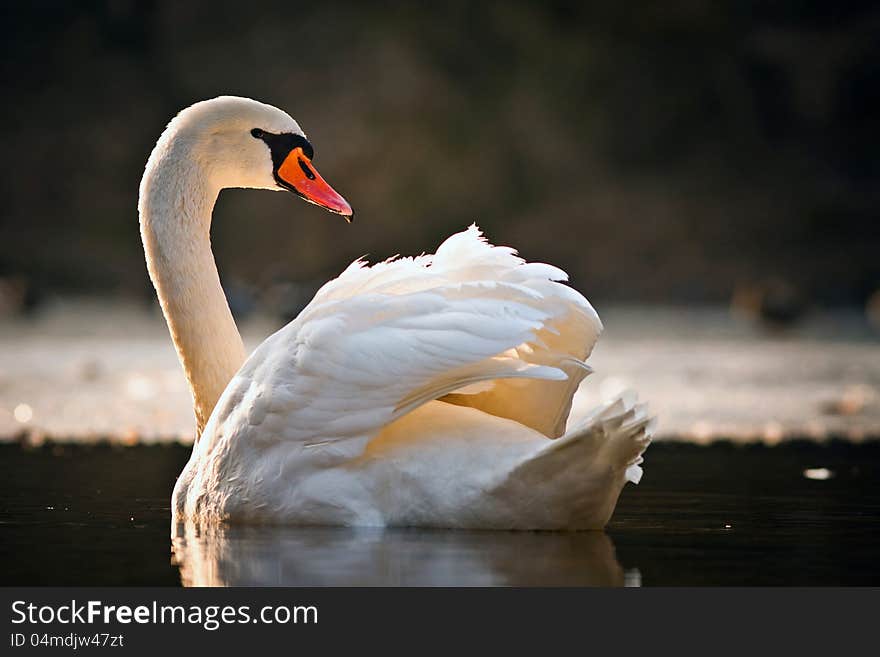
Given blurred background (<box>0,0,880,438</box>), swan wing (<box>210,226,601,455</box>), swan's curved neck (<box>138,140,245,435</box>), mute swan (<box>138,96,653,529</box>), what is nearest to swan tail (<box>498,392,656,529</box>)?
mute swan (<box>138,96,653,529</box>)

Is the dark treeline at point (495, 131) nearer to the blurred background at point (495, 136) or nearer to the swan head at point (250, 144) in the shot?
the blurred background at point (495, 136)

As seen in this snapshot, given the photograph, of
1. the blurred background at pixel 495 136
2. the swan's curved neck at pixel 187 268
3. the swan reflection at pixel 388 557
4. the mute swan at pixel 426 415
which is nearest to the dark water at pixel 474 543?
the swan reflection at pixel 388 557

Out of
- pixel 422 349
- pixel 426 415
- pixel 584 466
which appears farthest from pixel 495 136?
pixel 584 466

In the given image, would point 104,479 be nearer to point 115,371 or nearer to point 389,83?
point 115,371

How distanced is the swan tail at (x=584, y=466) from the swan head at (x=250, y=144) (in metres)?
1.84

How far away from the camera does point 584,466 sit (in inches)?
197

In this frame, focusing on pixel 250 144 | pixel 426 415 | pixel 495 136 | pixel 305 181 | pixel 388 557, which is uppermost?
pixel 495 136

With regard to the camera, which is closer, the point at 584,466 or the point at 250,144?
the point at 584,466

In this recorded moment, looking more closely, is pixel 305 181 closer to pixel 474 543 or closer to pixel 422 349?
pixel 422 349

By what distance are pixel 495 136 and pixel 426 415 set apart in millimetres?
21802

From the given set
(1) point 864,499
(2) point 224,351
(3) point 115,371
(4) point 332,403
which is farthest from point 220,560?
(3) point 115,371

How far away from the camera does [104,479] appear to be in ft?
22.9

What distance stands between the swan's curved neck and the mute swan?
80 cm
